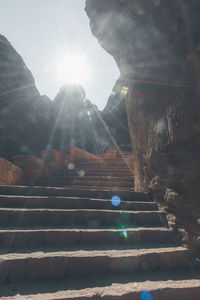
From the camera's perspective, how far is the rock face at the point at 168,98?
6.52 feet

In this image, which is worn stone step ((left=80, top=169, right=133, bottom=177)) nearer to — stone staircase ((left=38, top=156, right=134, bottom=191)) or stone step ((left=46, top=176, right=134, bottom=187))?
stone staircase ((left=38, top=156, right=134, bottom=191))

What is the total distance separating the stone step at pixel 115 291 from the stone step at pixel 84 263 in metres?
0.09

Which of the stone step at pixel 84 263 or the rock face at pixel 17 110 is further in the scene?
the rock face at pixel 17 110

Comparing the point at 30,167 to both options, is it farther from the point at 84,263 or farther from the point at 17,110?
the point at 17,110

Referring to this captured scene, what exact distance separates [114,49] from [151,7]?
2.10m

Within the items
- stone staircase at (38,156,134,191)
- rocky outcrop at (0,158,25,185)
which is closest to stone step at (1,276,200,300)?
stone staircase at (38,156,134,191)

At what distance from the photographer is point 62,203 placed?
2.59 meters

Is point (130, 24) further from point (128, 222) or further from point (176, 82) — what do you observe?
point (128, 222)

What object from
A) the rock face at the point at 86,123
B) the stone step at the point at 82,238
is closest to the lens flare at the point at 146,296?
the stone step at the point at 82,238

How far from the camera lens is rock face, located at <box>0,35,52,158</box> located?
18594mm

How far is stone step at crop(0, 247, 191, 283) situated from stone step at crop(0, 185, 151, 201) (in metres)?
1.35

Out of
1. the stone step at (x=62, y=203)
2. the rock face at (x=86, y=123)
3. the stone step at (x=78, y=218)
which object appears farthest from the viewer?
the rock face at (x=86, y=123)

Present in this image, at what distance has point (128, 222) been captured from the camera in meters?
2.37

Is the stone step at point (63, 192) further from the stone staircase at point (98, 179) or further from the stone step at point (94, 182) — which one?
the stone step at point (94, 182)
